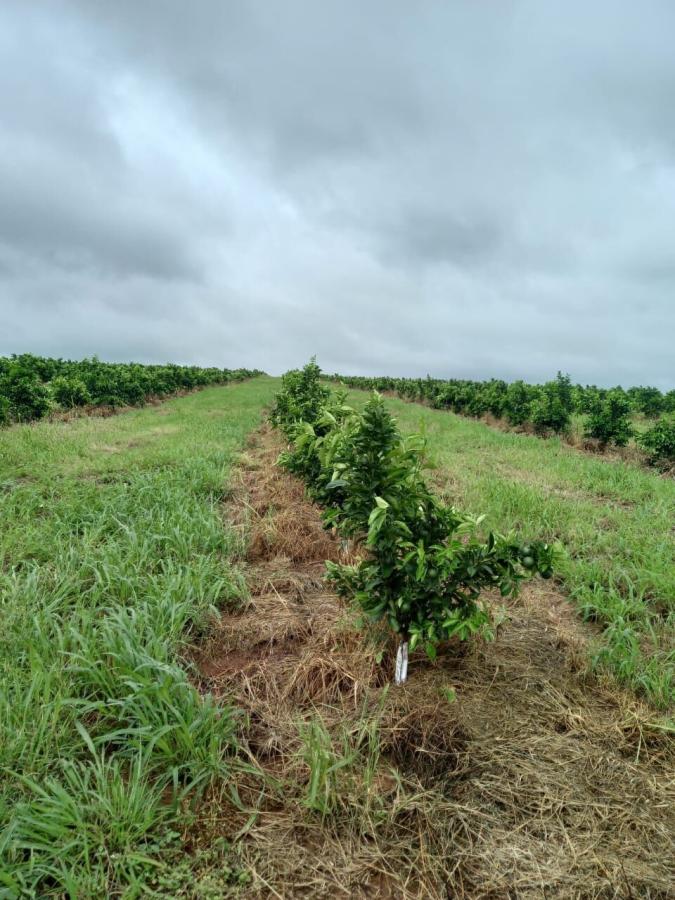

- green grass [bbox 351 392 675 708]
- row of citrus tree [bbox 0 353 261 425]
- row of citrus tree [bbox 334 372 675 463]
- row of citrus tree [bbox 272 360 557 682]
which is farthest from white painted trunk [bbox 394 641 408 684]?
row of citrus tree [bbox 0 353 261 425]

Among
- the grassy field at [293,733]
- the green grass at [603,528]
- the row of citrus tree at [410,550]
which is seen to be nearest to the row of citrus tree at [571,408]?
the green grass at [603,528]

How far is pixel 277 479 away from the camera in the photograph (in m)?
6.66

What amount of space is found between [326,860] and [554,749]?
124 centimetres

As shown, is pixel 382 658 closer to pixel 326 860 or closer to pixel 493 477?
pixel 326 860

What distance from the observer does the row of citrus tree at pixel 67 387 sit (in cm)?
1308

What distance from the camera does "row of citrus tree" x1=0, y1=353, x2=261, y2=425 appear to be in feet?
42.9

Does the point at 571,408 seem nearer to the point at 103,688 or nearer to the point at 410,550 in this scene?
the point at 410,550

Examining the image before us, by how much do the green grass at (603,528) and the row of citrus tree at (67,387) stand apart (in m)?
11.9

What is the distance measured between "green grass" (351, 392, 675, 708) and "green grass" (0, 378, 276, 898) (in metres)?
1.94

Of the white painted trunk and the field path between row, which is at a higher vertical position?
the white painted trunk

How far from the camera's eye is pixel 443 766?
2145 millimetres

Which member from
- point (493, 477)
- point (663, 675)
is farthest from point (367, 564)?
point (493, 477)

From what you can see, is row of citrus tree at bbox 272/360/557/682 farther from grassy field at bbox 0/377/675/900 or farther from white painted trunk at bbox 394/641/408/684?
grassy field at bbox 0/377/675/900

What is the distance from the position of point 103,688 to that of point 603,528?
5284mm
